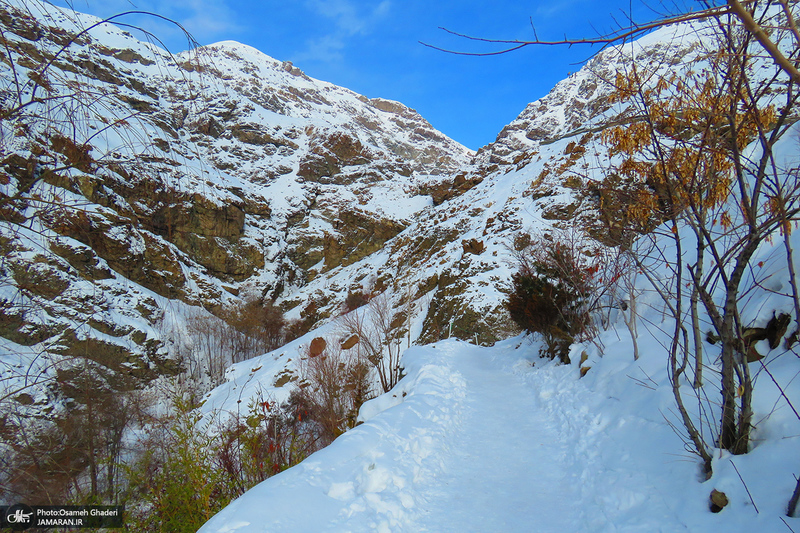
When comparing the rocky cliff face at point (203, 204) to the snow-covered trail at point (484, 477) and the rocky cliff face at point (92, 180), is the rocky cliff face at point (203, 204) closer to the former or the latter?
the rocky cliff face at point (92, 180)

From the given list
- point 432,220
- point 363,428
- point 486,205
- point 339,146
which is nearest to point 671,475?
point 363,428

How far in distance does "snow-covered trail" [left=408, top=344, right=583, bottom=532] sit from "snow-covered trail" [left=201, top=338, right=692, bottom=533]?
0.05 feet

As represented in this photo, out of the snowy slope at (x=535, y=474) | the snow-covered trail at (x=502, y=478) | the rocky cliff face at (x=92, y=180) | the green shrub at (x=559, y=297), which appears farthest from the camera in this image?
the green shrub at (x=559, y=297)

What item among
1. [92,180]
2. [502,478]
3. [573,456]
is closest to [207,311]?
[92,180]

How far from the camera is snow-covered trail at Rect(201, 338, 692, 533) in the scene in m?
3.01

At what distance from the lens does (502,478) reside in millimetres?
4258

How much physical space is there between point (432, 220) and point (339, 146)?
1624 inches

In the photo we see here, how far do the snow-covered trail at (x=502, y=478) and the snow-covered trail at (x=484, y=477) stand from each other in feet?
0.05

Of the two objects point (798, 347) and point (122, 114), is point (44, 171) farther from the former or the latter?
point (798, 347)

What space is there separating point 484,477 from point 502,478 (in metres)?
0.21

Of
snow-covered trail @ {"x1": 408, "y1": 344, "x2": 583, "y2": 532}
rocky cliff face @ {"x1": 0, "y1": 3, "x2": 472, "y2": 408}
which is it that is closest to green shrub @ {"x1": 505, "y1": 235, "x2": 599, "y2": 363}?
snow-covered trail @ {"x1": 408, "y1": 344, "x2": 583, "y2": 532}

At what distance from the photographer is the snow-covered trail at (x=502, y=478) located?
3410mm

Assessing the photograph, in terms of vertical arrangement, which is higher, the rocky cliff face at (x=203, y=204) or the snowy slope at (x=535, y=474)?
the rocky cliff face at (x=203, y=204)

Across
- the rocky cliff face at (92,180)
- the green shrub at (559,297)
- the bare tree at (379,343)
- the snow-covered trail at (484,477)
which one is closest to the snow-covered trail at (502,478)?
the snow-covered trail at (484,477)
